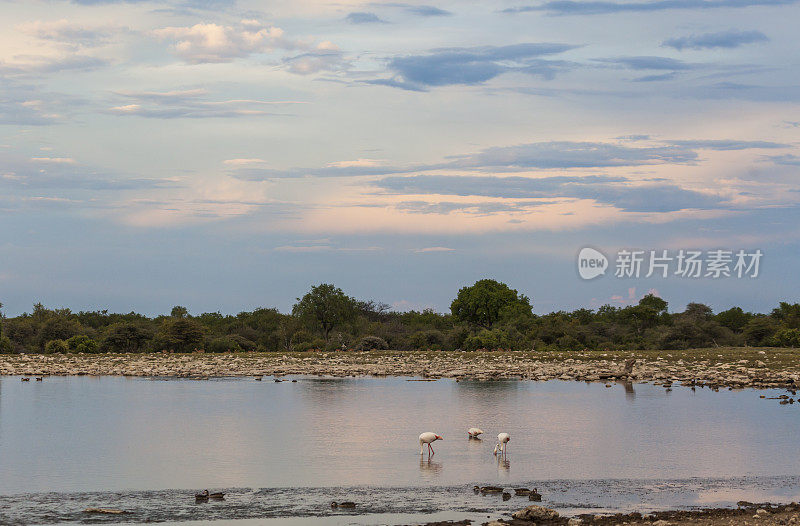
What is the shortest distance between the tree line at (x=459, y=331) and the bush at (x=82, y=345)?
0.28 feet

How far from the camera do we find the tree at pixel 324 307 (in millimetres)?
82375

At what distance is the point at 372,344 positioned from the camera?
233ft

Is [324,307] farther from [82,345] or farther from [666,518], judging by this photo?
[666,518]

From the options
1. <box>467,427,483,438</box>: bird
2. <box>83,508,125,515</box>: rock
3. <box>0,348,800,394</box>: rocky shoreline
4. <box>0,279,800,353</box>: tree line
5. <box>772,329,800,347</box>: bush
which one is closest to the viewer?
<box>83,508,125,515</box>: rock

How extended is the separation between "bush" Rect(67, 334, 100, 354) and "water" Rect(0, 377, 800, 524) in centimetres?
3055

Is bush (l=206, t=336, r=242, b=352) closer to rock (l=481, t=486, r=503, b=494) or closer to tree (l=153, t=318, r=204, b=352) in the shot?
tree (l=153, t=318, r=204, b=352)

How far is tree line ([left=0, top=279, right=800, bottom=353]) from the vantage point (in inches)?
2628

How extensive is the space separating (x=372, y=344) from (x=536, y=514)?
2227 inches

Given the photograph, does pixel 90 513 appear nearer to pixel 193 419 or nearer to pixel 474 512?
pixel 474 512

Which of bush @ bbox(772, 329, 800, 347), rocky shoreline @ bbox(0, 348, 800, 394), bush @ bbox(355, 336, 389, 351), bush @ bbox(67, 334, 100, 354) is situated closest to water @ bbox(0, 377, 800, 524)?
rocky shoreline @ bbox(0, 348, 800, 394)

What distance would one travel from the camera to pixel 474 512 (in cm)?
1565

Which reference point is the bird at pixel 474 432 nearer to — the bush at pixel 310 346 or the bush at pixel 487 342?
the bush at pixel 487 342

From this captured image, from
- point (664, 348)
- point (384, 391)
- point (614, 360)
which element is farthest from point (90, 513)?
point (664, 348)

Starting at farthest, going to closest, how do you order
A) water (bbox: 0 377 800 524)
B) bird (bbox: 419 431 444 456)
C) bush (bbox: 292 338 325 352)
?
bush (bbox: 292 338 325 352) → bird (bbox: 419 431 444 456) → water (bbox: 0 377 800 524)
